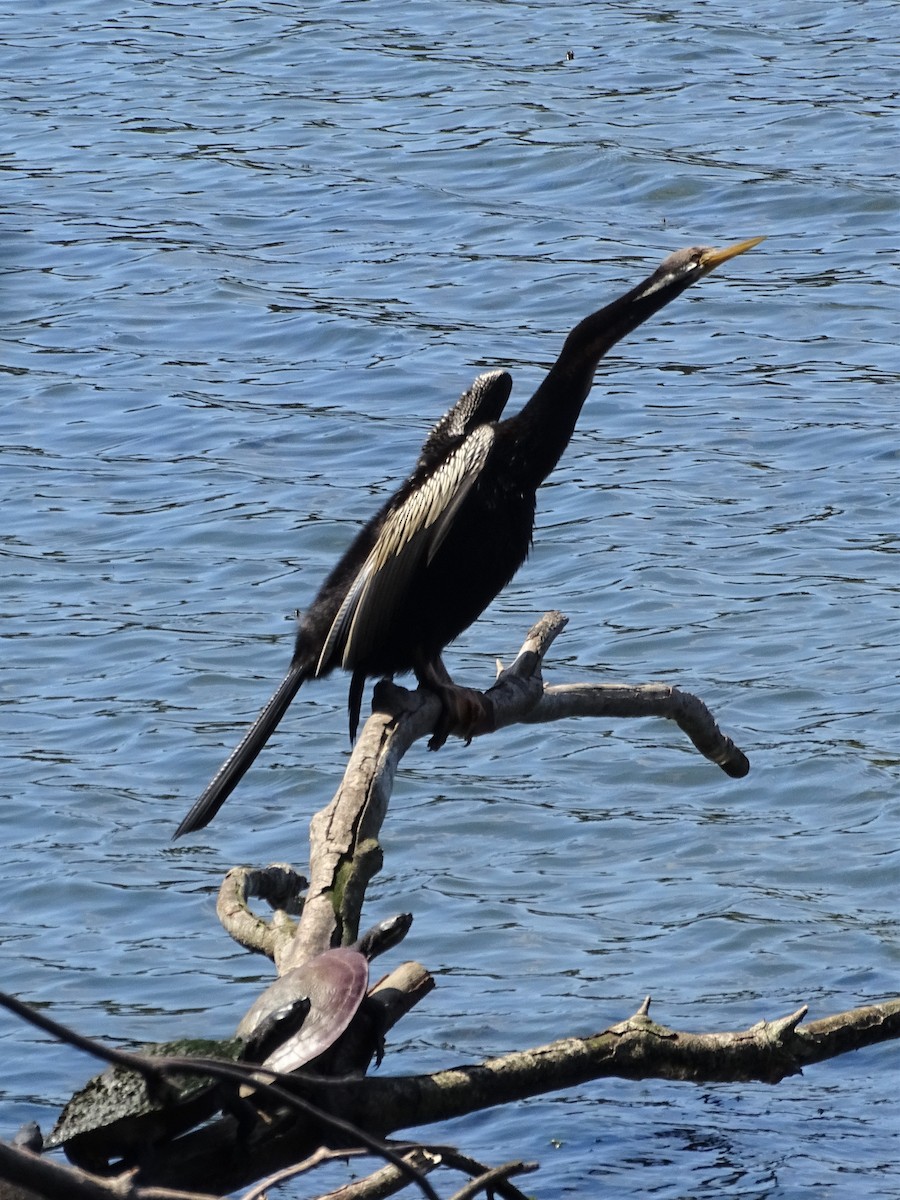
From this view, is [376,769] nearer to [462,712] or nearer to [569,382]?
[462,712]

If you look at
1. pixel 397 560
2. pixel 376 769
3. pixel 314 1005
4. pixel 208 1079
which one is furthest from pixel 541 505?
pixel 208 1079

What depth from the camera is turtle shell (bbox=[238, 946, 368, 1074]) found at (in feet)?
10.2

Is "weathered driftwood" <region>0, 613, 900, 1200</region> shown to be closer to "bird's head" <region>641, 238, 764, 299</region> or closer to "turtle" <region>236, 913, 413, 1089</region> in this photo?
"turtle" <region>236, 913, 413, 1089</region>

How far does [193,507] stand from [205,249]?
3.47 m

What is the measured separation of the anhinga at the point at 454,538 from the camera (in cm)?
465

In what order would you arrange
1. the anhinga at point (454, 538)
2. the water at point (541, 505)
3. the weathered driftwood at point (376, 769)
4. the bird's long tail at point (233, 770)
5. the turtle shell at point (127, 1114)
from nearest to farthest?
the turtle shell at point (127, 1114) < the weathered driftwood at point (376, 769) < the bird's long tail at point (233, 770) < the anhinga at point (454, 538) < the water at point (541, 505)

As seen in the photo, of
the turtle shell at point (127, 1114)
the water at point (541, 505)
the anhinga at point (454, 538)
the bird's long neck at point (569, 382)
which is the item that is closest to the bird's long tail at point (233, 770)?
the anhinga at point (454, 538)

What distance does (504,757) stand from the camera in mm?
7914

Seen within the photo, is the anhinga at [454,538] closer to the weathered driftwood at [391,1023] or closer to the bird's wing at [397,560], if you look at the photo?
the bird's wing at [397,560]

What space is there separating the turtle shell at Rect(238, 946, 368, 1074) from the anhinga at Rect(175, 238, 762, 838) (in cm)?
138

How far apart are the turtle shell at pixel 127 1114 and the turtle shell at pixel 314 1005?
0.08 metres

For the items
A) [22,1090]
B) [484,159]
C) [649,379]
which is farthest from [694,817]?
[484,159]

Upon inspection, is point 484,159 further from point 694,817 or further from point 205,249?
point 694,817

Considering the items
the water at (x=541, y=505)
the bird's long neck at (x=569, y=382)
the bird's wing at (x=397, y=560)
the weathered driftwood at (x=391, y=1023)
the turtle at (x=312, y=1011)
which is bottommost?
the water at (x=541, y=505)
